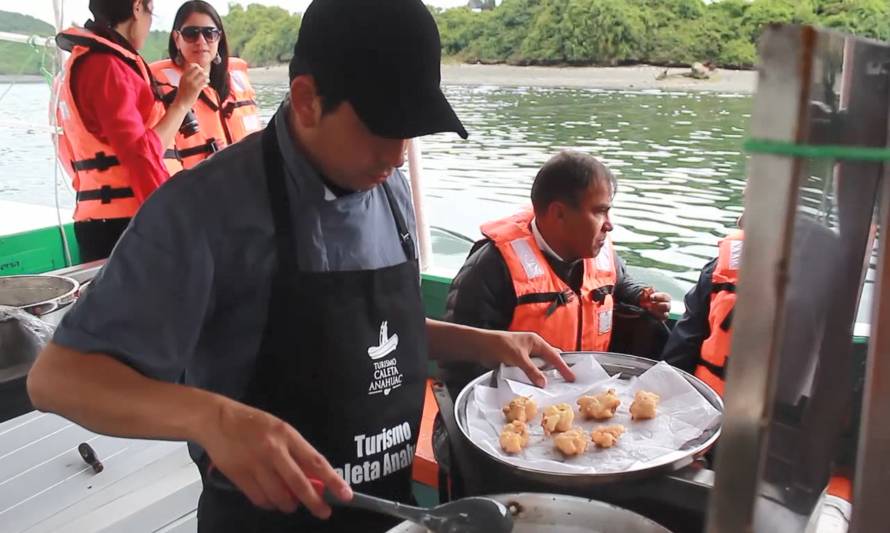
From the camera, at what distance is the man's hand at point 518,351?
1516 mm

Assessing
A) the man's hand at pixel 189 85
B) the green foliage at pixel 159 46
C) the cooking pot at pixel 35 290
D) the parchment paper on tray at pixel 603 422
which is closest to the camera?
the parchment paper on tray at pixel 603 422

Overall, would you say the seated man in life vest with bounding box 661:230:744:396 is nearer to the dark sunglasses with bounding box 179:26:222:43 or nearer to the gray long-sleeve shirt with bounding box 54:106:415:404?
the gray long-sleeve shirt with bounding box 54:106:415:404

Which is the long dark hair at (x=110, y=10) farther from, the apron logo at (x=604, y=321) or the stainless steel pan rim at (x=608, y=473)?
the stainless steel pan rim at (x=608, y=473)

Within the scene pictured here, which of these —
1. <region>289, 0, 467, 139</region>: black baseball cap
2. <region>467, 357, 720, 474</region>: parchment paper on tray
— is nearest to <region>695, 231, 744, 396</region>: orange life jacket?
<region>467, 357, 720, 474</region>: parchment paper on tray

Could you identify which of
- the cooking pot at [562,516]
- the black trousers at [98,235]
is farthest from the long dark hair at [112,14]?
the cooking pot at [562,516]

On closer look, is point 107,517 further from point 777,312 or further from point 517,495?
point 777,312

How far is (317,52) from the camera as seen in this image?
1022 mm

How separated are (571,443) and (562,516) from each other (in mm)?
284

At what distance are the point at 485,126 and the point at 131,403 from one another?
3.79 m

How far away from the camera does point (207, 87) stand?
152 inches

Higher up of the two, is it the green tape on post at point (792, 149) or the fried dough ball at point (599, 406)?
the green tape on post at point (792, 149)

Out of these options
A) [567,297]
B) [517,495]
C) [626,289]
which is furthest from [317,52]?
[626,289]

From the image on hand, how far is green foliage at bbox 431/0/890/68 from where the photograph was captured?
2844 millimetres

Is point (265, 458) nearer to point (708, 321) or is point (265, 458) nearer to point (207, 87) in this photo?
point (708, 321)
